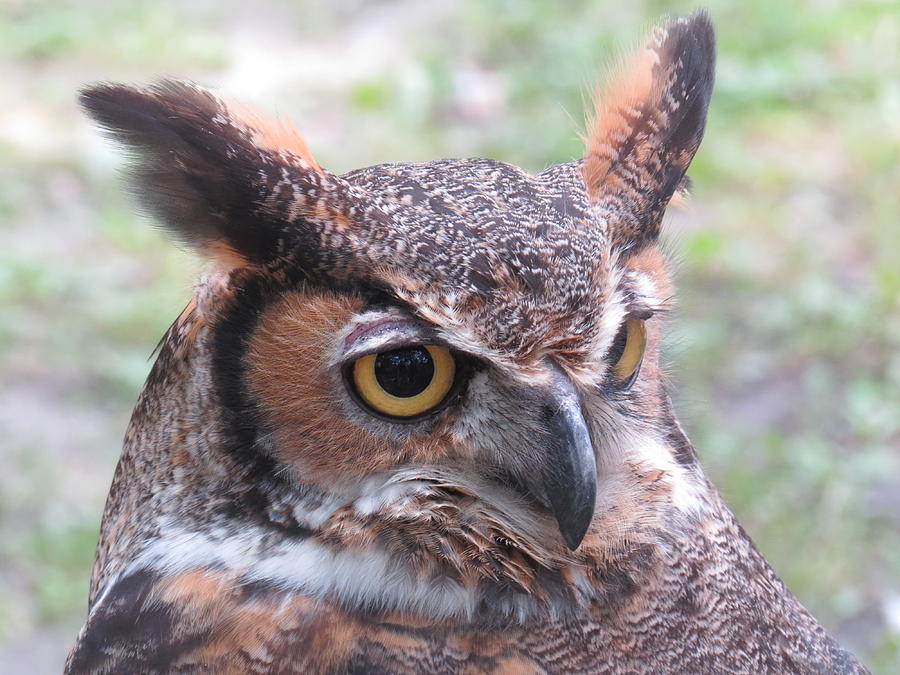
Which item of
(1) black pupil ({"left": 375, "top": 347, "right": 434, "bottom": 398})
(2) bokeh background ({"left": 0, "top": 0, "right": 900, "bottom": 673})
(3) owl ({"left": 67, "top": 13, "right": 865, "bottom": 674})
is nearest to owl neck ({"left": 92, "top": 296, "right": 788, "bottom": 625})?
(3) owl ({"left": 67, "top": 13, "right": 865, "bottom": 674})

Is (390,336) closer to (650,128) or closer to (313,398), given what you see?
(313,398)

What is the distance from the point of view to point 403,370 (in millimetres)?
1226

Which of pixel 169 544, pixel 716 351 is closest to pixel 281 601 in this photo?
pixel 169 544

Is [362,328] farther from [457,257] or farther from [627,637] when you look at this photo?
[627,637]

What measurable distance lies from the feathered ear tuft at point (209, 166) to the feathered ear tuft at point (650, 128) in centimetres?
37

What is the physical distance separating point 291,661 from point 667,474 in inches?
20.2

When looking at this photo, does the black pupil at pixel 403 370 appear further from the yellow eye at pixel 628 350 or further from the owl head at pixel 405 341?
the yellow eye at pixel 628 350

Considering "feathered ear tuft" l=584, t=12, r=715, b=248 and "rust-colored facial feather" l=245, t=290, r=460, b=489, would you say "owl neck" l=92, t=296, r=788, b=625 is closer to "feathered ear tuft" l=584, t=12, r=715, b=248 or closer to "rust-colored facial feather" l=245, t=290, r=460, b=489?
"rust-colored facial feather" l=245, t=290, r=460, b=489

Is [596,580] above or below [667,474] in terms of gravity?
below

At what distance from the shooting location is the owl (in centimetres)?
124

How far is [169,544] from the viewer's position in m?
1.41

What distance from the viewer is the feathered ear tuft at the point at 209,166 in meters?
1.26

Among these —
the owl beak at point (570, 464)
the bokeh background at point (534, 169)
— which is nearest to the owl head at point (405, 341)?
the owl beak at point (570, 464)

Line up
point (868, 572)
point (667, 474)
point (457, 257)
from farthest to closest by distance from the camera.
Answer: point (868, 572)
point (667, 474)
point (457, 257)
